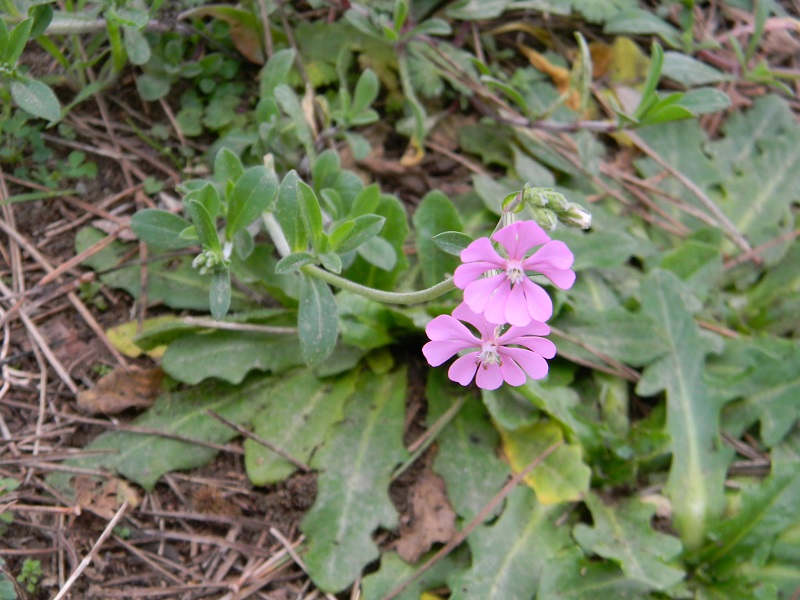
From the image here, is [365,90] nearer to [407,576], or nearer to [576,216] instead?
[576,216]

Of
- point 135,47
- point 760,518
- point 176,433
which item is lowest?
point 760,518

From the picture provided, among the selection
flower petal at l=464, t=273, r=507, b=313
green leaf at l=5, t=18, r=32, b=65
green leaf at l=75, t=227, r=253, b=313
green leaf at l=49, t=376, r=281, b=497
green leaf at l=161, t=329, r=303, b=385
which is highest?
green leaf at l=5, t=18, r=32, b=65

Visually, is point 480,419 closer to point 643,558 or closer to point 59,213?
point 643,558

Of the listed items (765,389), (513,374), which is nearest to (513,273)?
(513,374)

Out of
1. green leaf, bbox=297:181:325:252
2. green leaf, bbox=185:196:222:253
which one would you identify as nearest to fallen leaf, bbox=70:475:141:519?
green leaf, bbox=185:196:222:253

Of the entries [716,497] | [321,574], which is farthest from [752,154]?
[321,574]

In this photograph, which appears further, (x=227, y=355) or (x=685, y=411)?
(x=685, y=411)

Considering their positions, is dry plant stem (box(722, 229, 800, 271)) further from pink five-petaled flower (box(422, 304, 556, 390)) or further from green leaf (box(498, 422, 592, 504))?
pink five-petaled flower (box(422, 304, 556, 390))
